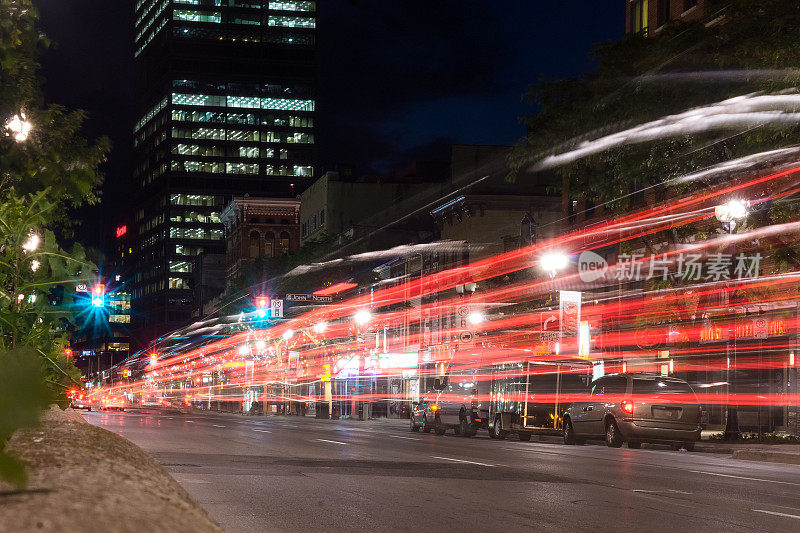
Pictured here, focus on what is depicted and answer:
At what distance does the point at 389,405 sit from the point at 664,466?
171 ft

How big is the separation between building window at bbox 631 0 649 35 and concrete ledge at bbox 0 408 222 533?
46.9 m

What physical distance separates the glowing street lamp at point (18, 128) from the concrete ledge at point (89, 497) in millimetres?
6301

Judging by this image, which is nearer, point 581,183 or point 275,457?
point 275,457

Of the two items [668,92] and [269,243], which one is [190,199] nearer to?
[269,243]

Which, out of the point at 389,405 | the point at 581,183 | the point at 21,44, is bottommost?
the point at 389,405

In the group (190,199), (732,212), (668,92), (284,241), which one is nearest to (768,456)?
(732,212)

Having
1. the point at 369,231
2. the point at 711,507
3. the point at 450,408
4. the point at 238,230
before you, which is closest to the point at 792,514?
the point at 711,507

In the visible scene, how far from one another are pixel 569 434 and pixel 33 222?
25954mm

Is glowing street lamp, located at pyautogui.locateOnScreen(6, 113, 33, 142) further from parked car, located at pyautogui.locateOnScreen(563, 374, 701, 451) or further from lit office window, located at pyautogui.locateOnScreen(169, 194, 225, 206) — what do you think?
lit office window, located at pyautogui.locateOnScreen(169, 194, 225, 206)

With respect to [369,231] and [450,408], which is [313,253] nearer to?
[369,231]

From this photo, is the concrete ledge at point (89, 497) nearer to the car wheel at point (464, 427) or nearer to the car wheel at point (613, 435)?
the car wheel at point (613, 435)

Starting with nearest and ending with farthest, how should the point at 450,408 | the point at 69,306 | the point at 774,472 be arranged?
1. the point at 69,306
2. the point at 774,472
3. the point at 450,408

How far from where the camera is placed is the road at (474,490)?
1043 cm

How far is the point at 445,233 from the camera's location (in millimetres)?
73250
